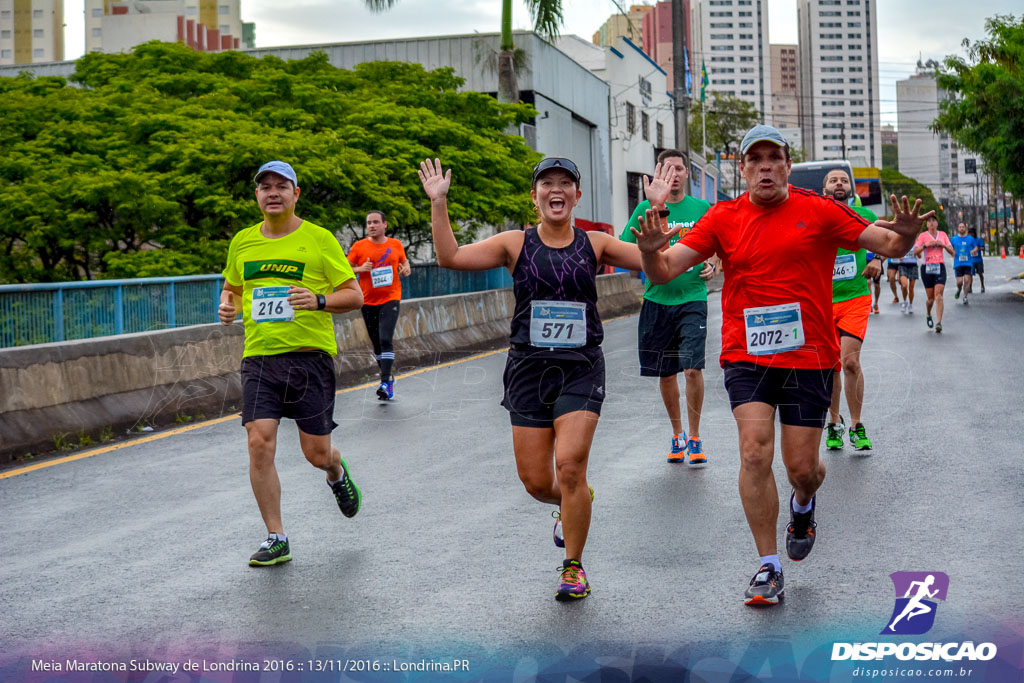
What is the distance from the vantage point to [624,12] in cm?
2839

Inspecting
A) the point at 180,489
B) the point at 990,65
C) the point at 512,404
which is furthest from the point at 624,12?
the point at 512,404

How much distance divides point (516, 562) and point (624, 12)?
2422 centimetres

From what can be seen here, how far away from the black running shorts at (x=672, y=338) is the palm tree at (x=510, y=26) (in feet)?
64.9

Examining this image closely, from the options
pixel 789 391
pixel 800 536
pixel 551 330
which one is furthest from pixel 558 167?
pixel 800 536

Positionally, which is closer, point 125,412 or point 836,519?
point 836,519

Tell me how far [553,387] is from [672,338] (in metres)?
3.31

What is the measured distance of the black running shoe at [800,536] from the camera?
555cm

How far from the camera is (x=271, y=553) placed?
237 inches

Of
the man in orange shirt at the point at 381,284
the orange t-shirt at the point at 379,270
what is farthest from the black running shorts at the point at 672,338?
the orange t-shirt at the point at 379,270

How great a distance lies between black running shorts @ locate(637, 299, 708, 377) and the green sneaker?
1216mm

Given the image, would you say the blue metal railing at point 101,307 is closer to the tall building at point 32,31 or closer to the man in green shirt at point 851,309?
the man in green shirt at point 851,309

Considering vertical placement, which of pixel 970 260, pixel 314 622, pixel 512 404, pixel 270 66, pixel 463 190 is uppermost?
pixel 270 66

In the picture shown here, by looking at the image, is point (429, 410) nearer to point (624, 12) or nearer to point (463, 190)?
point (463, 190)

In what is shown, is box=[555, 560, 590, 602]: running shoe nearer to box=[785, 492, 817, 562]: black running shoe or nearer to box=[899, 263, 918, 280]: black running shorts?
box=[785, 492, 817, 562]: black running shoe
